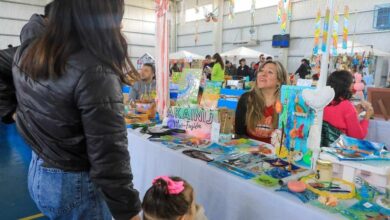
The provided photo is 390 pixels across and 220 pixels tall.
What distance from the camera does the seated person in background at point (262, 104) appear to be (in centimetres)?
209

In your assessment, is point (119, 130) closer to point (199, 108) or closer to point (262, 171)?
point (262, 171)

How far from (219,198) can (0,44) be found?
1417 centimetres

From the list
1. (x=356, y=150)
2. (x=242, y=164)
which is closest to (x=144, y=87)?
(x=242, y=164)

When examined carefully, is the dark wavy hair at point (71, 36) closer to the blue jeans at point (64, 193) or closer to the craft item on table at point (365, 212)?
the blue jeans at point (64, 193)

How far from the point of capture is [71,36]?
827 millimetres

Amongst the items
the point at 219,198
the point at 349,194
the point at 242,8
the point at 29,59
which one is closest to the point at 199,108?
the point at 219,198

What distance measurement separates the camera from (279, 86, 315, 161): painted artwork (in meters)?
1.43

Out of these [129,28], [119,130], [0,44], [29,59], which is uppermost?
[129,28]

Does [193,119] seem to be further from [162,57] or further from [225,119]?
[162,57]

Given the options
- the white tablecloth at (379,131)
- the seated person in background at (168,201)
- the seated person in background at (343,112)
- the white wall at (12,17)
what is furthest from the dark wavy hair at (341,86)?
the white wall at (12,17)

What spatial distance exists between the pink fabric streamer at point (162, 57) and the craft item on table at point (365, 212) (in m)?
1.51

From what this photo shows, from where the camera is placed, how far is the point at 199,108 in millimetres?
1946

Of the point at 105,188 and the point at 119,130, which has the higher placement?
the point at 119,130

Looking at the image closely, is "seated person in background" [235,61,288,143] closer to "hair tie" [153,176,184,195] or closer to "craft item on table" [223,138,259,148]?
"craft item on table" [223,138,259,148]
